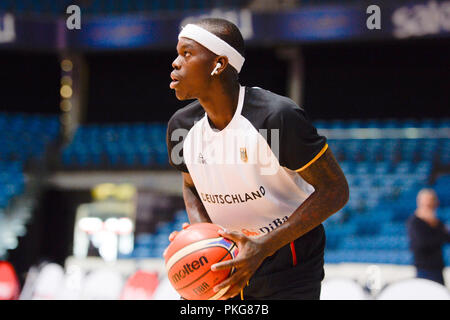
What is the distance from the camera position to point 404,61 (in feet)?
43.5

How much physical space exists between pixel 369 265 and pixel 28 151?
25.9 ft

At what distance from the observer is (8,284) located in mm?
8258

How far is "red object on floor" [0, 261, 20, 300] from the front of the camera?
25.3 feet

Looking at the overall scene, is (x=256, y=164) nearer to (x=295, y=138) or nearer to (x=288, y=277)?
(x=295, y=138)

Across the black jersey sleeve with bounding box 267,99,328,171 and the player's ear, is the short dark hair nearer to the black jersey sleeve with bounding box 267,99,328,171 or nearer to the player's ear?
the player's ear

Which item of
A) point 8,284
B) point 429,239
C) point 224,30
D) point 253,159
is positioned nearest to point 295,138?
point 253,159

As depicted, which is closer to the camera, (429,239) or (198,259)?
(198,259)

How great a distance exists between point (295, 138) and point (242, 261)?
54cm

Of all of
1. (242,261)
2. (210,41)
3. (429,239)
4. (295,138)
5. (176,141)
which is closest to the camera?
(242,261)

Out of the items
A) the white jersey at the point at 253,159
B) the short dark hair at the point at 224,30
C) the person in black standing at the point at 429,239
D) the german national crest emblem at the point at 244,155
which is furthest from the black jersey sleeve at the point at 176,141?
the person in black standing at the point at 429,239

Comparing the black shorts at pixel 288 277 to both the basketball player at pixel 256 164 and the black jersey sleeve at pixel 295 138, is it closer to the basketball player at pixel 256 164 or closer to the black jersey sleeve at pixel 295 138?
the basketball player at pixel 256 164

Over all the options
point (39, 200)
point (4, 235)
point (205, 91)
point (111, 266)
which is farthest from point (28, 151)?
point (205, 91)

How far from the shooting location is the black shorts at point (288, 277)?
256cm

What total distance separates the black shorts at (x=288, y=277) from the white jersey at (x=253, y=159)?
147 mm
